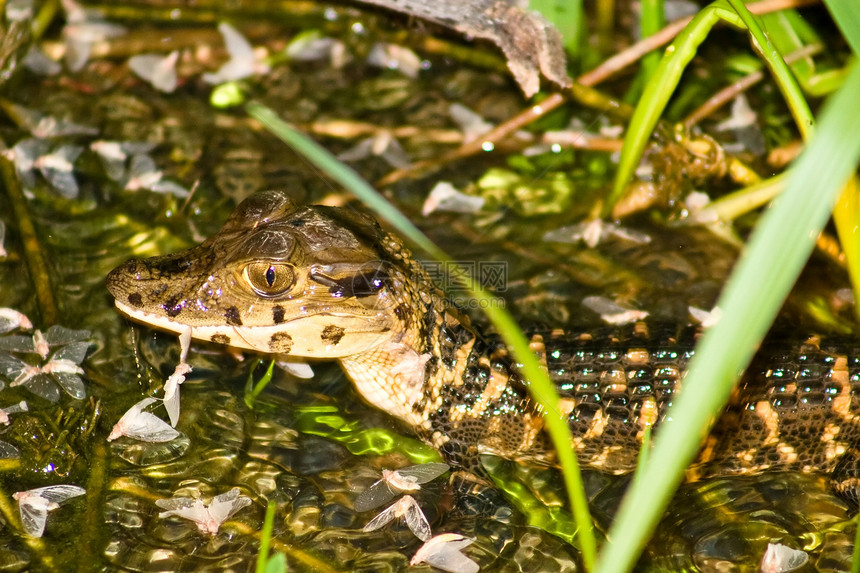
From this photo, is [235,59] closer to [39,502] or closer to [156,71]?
[156,71]

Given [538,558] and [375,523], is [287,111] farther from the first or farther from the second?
[538,558]

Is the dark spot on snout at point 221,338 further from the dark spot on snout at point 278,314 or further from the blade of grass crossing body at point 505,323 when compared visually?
the blade of grass crossing body at point 505,323

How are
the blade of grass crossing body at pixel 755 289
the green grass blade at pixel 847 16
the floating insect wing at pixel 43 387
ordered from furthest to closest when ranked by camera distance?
the floating insect wing at pixel 43 387
the green grass blade at pixel 847 16
the blade of grass crossing body at pixel 755 289

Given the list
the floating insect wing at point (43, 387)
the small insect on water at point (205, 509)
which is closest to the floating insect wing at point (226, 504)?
the small insect on water at point (205, 509)

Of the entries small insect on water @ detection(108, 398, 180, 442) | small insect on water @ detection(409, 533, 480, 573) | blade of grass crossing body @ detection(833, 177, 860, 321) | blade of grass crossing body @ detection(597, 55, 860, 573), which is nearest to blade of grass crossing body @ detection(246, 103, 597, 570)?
blade of grass crossing body @ detection(597, 55, 860, 573)

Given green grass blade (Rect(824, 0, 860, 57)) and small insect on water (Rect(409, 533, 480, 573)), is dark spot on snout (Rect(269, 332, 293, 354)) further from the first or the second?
green grass blade (Rect(824, 0, 860, 57))
